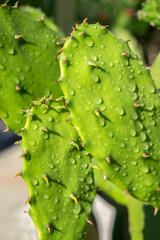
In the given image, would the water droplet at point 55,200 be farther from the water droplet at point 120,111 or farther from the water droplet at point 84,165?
the water droplet at point 120,111

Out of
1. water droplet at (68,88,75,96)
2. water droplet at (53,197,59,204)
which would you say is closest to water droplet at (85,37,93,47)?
water droplet at (68,88,75,96)

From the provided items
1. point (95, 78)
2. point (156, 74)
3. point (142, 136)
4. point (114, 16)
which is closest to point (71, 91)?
point (95, 78)

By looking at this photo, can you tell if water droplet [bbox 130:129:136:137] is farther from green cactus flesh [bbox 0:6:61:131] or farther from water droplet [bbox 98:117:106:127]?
green cactus flesh [bbox 0:6:61:131]

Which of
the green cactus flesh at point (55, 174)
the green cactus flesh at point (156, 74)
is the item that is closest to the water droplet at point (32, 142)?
the green cactus flesh at point (55, 174)

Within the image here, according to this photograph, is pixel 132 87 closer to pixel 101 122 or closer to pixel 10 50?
pixel 101 122

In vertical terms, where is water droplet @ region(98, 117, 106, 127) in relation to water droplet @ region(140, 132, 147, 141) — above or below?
above

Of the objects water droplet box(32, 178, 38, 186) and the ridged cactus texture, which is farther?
the ridged cactus texture
